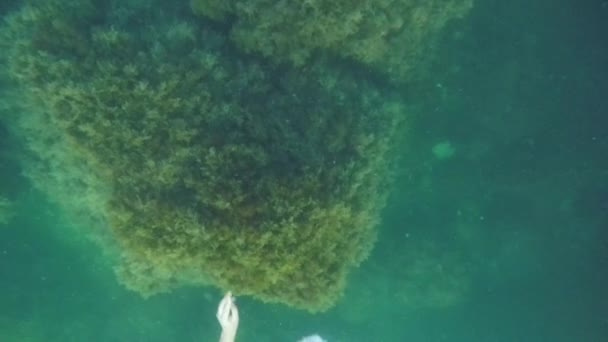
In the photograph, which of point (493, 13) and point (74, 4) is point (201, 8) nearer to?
point (74, 4)

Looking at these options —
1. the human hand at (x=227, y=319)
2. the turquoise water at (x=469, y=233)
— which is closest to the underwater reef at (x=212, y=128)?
the human hand at (x=227, y=319)

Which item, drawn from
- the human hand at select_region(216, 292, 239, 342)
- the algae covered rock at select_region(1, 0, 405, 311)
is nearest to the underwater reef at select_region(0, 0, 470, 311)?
the algae covered rock at select_region(1, 0, 405, 311)

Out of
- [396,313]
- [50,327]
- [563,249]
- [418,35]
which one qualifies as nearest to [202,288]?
[50,327]

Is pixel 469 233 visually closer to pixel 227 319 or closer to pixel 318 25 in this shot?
pixel 318 25

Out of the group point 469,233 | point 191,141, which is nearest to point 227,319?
point 191,141

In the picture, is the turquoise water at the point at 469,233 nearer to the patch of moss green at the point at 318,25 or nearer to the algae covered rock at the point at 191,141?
the patch of moss green at the point at 318,25

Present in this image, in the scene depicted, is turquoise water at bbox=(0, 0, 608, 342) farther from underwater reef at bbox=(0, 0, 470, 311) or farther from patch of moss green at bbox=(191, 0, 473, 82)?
underwater reef at bbox=(0, 0, 470, 311)
